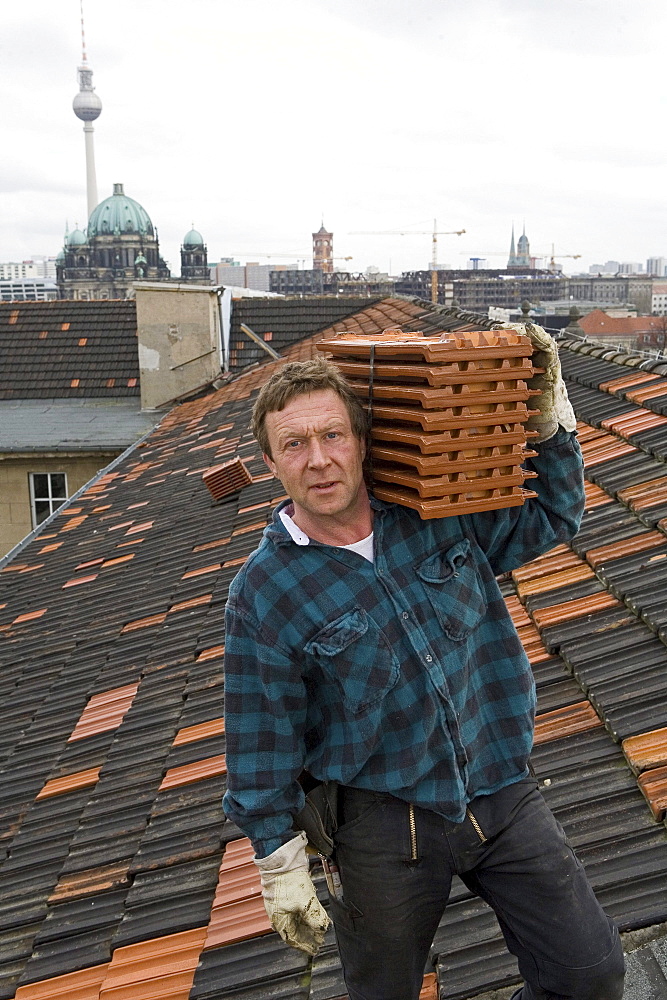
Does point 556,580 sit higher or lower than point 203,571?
higher

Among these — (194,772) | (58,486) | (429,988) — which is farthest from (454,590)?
(58,486)

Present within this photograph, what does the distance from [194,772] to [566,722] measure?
173cm

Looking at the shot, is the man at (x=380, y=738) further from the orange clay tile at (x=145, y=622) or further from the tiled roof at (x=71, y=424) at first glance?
the tiled roof at (x=71, y=424)

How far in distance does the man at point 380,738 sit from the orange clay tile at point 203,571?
392cm

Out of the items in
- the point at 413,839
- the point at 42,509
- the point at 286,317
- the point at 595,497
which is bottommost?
the point at 42,509

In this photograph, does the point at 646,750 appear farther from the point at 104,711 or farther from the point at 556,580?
the point at 104,711

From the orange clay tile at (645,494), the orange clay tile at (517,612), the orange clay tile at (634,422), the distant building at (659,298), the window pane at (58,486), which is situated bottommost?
the window pane at (58,486)

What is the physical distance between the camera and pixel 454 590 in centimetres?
247

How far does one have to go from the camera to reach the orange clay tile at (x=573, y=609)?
12.9 ft

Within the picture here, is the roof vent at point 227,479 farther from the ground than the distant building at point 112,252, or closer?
closer

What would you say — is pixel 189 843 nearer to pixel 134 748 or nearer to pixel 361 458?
pixel 134 748

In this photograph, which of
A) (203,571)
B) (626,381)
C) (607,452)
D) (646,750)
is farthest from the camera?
(203,571)

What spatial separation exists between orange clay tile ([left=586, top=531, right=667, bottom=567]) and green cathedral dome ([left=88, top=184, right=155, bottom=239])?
150684 millimetres

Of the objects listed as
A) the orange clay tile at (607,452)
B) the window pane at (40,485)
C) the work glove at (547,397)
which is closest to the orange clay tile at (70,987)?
the work glove at (547,397)
